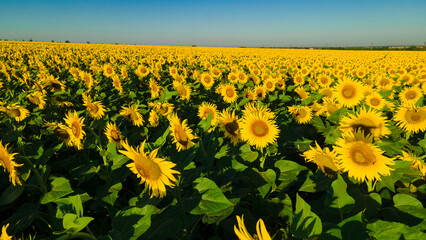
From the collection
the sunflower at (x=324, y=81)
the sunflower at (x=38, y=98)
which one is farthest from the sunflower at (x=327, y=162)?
the sunflower at (x=324, y=81)

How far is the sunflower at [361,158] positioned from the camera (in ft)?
6.54

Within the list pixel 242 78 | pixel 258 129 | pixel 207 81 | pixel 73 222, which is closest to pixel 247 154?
pixel 258 129

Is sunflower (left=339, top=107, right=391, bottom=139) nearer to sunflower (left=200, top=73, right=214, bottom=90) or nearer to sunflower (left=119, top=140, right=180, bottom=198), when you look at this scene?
sunflower (left=119, top=140, right=180, bottom=198)

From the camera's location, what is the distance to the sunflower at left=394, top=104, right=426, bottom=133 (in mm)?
3074

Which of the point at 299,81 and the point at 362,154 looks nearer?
the point at 362,154

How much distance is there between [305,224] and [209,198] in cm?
70

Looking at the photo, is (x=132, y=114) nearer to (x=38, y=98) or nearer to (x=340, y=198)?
(x=38, y=98)

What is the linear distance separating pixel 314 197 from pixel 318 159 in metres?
1.59

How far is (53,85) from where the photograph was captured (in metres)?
5.26

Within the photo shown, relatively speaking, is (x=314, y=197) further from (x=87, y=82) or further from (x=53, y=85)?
(x=87, y=82)

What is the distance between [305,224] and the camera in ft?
3.87

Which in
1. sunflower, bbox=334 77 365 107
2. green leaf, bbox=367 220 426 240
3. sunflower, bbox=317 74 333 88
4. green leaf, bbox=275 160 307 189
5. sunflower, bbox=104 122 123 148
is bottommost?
green leaf, bbox=275 160 307 189

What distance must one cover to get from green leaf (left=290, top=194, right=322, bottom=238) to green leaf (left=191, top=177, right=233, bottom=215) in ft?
1.58

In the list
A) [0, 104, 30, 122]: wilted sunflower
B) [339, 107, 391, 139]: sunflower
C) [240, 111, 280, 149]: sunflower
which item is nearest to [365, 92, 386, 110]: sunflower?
[339, 107, 391, 139]: sunflower
